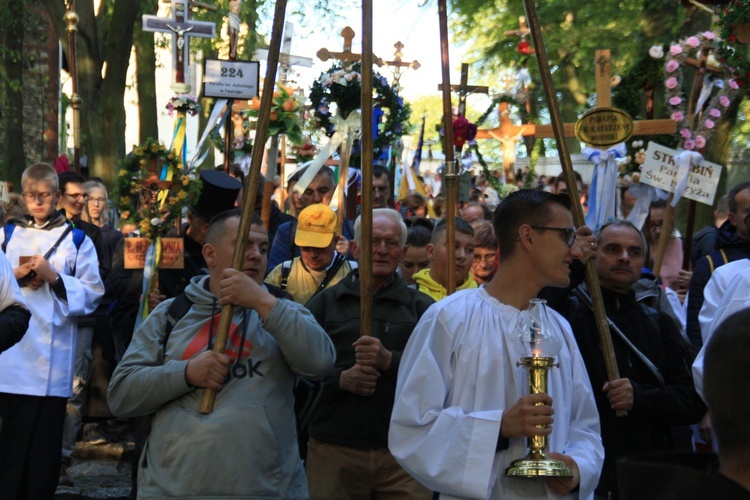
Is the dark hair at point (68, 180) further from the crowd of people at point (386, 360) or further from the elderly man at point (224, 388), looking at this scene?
the elderly man at point (224, 388)

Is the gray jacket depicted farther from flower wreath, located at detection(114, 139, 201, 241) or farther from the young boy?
the young boy

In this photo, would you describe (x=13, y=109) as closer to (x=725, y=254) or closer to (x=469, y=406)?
(x=725, y=254)

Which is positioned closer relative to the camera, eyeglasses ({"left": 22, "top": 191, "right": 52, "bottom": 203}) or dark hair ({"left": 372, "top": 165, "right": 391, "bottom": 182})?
eyeglasses ({"left": 22, "top": 191, "right": 52, "bottom": 203})

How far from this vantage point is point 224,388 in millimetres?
5242

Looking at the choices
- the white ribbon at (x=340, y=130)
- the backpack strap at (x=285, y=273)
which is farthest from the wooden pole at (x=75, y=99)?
the backpack strap at (x=285, y=273)

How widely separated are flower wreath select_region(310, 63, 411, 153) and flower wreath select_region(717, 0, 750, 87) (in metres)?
2.72

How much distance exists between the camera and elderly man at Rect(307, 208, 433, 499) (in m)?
6.16

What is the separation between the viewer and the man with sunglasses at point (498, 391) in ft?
14.4

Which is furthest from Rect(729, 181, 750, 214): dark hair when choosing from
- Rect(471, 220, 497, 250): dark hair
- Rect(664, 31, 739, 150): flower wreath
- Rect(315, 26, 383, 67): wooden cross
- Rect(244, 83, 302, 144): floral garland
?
Rect(315, 26, 383, 67): wooden cross

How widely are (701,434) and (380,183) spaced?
345 centimetres

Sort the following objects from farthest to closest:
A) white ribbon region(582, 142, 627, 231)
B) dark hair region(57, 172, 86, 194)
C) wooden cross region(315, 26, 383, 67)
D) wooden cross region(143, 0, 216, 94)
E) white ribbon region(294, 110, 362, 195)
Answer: wooden cross region(143, 0, 216, 94), wooden cross region(315, 26, 383, 67), dark hair region(57, 172, 86, 194), white ribbon region(294, 110, 362, 195), white ribbon region(582, 142, 627, 231)

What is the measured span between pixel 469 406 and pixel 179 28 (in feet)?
28.8

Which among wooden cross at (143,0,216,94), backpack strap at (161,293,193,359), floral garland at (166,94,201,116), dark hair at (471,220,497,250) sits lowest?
backpack strap at (161,293,193,359)

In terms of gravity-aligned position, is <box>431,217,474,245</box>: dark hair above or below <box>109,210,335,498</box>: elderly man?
above
